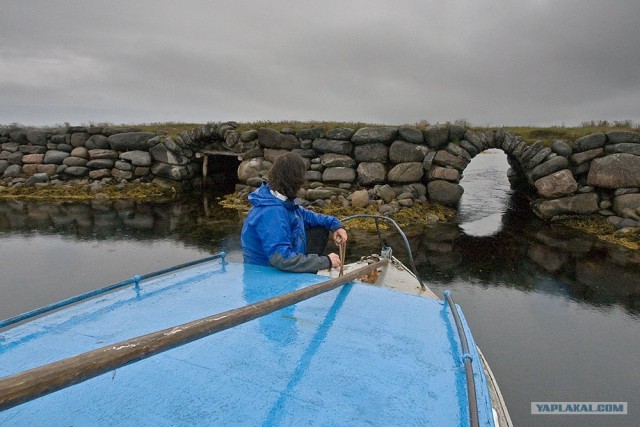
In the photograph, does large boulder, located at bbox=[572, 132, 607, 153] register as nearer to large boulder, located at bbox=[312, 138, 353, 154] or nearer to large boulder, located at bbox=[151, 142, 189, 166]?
large boulder, located at bbox=[312, 138, 353, 154]

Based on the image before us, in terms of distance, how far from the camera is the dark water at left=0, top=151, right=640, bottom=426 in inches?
187

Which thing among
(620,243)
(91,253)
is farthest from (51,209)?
(620,243)

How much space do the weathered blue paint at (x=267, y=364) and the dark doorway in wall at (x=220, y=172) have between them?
15753mm

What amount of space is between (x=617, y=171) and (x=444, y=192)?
5250 mm

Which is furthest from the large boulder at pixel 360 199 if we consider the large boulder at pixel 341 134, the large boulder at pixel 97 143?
the large boulder at pixel 97 143

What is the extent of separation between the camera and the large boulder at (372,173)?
548 inches

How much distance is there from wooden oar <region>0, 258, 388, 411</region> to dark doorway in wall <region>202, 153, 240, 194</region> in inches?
664

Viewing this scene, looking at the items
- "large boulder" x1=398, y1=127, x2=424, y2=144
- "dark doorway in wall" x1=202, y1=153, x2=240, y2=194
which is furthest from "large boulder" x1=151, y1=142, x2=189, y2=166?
"large boulder" x1=398, y1=127, x2=424, y2=144

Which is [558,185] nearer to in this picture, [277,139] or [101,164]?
[277,139]

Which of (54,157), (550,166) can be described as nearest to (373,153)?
(550,166)

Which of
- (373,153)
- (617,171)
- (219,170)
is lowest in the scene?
(219,170)

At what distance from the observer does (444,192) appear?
1357 cm

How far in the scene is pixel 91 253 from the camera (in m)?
9.08

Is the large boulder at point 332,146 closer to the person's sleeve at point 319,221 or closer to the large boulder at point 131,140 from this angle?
the large boulder at point 131,140
